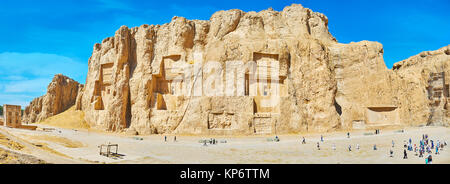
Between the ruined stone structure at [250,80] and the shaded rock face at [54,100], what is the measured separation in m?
8.76

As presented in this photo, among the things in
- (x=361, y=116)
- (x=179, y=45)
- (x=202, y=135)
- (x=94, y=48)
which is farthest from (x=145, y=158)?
(x=94, y=48)

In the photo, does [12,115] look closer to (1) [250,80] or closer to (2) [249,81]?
(2) [249,81]

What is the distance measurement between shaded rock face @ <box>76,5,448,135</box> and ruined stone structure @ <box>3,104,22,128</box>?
39.5 feet

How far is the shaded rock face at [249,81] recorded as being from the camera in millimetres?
38469

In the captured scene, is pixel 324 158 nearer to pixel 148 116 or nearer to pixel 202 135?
pixel 202 135

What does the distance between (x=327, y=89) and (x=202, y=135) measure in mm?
19258

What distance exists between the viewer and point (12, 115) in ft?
112

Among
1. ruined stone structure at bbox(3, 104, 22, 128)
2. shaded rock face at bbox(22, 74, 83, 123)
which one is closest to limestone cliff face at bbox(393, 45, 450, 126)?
ruined stone structure at bbox(3, 104, 22, 128)

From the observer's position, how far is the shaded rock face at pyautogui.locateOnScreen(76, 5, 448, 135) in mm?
38469

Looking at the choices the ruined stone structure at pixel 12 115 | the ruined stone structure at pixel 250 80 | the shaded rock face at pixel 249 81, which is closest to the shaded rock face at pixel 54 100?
the ruined stone structure at pixel 250 80

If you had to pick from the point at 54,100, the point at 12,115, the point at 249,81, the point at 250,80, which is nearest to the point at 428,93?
the point at 250,80

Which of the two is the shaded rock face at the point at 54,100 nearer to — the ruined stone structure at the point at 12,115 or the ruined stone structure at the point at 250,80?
the ruined stone structure at the point at 250,80
